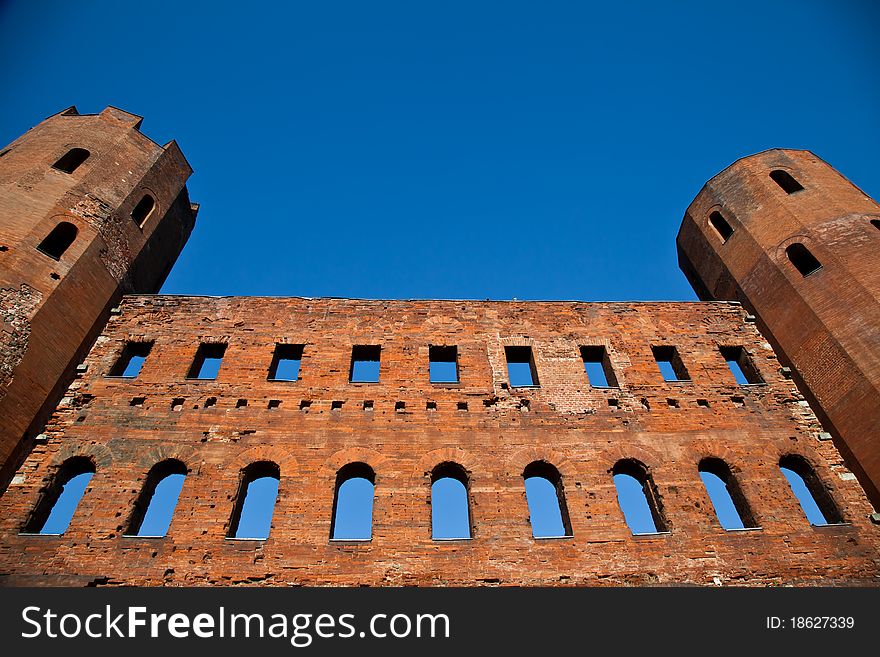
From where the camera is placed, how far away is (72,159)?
48.1 ft

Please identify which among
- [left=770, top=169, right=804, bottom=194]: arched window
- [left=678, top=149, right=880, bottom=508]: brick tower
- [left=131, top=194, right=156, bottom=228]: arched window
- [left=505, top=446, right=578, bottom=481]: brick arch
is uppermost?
[left=770, top=169, right=804, bottom=194]: arched window

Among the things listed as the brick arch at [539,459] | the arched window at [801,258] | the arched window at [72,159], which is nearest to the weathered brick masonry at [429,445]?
the brick arch at [539,459]

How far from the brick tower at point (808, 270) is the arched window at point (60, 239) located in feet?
59.2

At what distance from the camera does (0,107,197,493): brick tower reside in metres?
10.7

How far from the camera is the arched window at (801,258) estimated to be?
46.4 feet

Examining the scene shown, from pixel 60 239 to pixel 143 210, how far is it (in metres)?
3.13

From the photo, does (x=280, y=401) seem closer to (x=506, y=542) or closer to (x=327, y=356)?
(x=327, y=356)

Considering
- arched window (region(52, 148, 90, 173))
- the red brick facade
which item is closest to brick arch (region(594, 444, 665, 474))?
the red brick facade

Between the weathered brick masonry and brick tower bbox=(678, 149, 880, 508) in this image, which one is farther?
brick tower bbox=(678, 149, 880, 508)

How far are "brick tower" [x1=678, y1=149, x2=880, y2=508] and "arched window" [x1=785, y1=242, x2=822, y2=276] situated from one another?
24mm

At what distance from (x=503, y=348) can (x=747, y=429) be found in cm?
563

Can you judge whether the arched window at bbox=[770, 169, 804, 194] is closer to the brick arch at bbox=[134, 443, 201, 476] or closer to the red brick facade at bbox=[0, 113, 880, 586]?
the red brick facade at bbox=[0, 113, 880, 586]

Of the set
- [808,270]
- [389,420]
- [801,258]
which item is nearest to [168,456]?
[389,420]
